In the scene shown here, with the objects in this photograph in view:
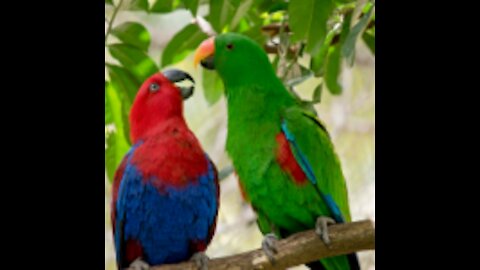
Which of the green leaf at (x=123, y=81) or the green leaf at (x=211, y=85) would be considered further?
the green leaf at (x=211, y=85)

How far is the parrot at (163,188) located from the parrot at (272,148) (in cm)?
14

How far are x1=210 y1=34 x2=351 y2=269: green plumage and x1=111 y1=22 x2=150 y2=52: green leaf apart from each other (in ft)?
2.18

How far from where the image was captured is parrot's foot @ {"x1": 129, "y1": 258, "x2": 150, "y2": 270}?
1.99 metres

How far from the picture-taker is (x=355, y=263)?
7.18 ft

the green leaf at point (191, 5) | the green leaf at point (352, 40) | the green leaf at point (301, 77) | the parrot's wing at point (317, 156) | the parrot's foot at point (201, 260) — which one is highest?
the green leaf at point (191, 5)

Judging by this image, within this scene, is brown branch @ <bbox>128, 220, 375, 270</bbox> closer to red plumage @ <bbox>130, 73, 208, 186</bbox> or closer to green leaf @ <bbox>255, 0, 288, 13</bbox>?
red plumage @ <bbox>130, 73, 208, 186</bbox>

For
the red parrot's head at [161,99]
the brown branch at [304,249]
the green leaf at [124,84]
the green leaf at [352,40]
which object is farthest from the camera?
the green leaf at [124,84]

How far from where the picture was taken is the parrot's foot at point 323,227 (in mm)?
1940

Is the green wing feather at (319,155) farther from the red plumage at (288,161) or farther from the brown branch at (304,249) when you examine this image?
the brown branch at (304,249)

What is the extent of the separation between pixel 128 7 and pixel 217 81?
0.59m

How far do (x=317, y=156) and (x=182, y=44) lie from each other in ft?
3.45

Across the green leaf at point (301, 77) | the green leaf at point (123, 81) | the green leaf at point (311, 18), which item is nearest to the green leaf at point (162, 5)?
the green leaf at point (123, 81)
